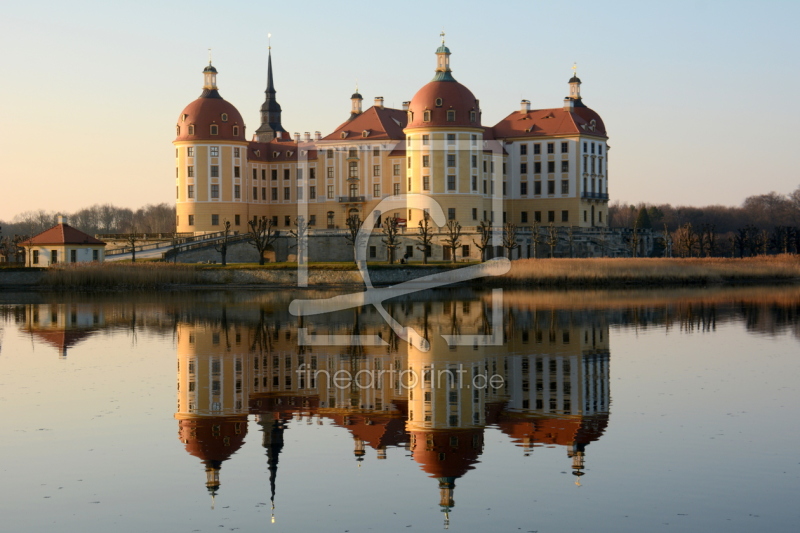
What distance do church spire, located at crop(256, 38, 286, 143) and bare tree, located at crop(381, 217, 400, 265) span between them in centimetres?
2860

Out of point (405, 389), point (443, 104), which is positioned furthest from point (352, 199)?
point (405, 389)

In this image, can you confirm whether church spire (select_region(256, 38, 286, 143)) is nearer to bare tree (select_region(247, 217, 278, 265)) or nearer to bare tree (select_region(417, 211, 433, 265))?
bare tree (select_region(247, 217, 278, 265))

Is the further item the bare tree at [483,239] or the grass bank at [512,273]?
the bare tree at [483,239]

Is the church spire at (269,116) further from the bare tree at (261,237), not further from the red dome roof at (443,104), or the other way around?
the red dome roof at (443,104)

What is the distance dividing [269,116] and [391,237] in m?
41.3

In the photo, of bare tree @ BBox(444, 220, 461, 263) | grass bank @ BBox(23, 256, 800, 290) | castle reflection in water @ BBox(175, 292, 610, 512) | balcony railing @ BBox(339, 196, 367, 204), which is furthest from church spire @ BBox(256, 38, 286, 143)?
castle reflection in water @ BBox(175, 292, 610, 512)

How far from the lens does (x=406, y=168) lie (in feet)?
276

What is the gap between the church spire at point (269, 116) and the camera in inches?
4072

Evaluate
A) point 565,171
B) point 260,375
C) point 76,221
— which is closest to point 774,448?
point 260,375

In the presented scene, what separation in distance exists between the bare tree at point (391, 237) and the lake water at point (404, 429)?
114ft

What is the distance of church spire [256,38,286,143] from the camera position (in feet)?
339

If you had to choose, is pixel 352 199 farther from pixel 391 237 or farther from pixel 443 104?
pixel 391 237

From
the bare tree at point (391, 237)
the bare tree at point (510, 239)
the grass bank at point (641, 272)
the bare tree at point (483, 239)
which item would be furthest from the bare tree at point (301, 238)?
the grass bank at point (641, 272)

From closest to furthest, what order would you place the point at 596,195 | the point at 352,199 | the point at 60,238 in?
1. the point at 60,238
2. the point at 596,195
3. the point at 352,199
